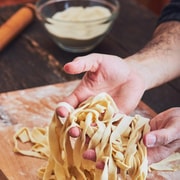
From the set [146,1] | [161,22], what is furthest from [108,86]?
[146,1]

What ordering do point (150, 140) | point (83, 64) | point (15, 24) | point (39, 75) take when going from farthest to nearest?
point (15, 24) → point (39, 75) → point (83, 64) → point (150, 140)

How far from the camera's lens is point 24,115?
134cm

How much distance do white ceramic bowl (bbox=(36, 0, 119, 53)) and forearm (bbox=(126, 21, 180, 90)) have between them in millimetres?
203

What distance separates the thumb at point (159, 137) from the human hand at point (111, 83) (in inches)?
9.8

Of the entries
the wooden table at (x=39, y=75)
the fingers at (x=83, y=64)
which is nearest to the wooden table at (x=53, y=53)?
the wooden table at (x=39, y=75)

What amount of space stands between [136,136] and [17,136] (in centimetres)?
33

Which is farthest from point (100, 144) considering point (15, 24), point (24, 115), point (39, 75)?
point (15, 24)

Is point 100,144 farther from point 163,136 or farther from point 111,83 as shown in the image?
point 111,83

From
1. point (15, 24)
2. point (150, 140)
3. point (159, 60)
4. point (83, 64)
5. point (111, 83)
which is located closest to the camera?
point (150, 140)

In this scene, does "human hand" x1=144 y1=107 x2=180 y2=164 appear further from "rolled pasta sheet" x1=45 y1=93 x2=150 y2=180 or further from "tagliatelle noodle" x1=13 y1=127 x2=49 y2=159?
"tagliatelle noodle" x1=13 y1=127 x2=49 y2=159

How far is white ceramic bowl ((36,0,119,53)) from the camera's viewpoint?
1.57 metres

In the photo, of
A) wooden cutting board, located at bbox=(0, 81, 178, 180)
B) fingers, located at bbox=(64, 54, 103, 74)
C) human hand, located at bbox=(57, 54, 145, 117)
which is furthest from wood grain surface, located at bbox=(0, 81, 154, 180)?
fingers, located at bbox=(64, 54, 103, 74)

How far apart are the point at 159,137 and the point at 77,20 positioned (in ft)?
2.41

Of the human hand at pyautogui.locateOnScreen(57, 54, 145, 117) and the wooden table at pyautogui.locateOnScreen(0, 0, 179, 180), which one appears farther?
the wooden table at pyautogui.locateOnScreen(0, 0, 179, 180)
